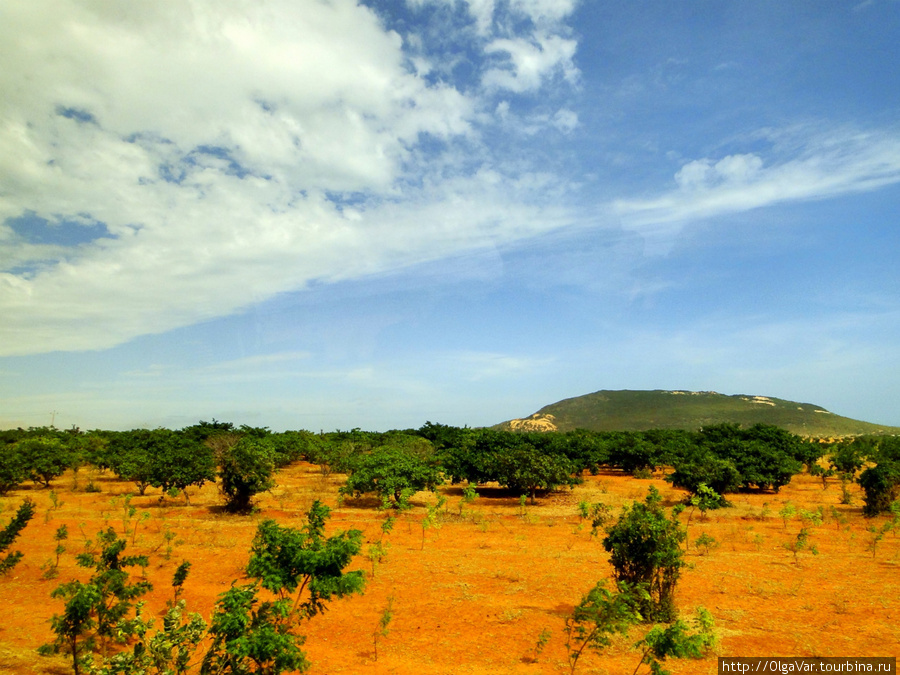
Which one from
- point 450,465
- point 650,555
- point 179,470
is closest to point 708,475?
point 450,465

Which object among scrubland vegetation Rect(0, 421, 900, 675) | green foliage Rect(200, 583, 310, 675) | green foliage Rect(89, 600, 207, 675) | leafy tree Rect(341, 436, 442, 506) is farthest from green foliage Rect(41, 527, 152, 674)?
leafy tree Rect(341, 436, 442, 506)

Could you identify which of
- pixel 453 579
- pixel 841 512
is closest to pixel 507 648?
pixel 453 579

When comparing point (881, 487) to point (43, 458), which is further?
point (43, 458)

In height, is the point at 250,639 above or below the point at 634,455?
above

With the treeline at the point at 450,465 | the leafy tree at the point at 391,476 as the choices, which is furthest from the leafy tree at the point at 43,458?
the leafy tree at the point at 391,476

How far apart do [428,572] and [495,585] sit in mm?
2348

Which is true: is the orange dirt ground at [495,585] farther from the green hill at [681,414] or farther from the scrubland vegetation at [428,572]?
the green hill at [681,414]

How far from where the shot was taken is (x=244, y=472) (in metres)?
24.3

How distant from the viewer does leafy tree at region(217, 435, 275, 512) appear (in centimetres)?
2438

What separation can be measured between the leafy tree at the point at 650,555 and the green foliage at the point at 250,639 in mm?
8022

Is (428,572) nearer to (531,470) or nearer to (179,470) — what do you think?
(531,470)

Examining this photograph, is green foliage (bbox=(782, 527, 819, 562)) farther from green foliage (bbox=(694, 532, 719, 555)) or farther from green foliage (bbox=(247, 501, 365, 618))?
green foliage (bbox=(247, 501, 365, 618))

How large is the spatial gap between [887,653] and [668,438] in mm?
47709

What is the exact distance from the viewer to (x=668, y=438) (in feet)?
179
